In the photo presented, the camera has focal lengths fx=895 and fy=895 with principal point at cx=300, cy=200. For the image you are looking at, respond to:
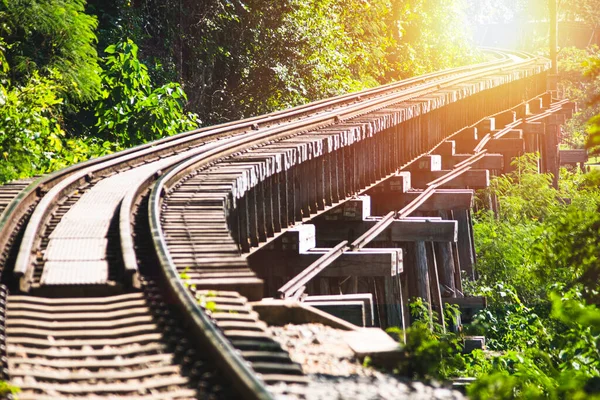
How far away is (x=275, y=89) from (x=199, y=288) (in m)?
18.4

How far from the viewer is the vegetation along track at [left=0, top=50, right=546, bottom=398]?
354 centimetres

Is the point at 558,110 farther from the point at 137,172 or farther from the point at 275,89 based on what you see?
the point at 137,172

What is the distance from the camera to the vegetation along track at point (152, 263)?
3.54 meters

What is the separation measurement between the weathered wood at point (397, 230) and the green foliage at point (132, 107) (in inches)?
162

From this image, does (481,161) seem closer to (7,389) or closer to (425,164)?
(425,164)

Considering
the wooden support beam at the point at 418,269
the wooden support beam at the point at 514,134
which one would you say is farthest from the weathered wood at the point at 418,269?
the wooden support beam at the point at 514,134

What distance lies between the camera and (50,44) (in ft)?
47.6

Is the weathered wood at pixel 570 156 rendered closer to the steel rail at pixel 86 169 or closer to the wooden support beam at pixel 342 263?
the steel rail at pixel 86 169

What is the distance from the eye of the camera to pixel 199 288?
15.5 ft

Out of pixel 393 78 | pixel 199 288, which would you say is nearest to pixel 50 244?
pixel 199 288

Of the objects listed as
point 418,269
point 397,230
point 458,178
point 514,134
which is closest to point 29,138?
point 397,230

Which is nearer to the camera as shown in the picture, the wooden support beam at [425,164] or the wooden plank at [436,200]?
the wooden plank at [436,200]

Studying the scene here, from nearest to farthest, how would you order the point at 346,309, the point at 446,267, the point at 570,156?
the point at 346,309 < the point at 446,267 < the point at 570,156

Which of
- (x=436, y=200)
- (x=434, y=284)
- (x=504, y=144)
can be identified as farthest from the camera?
(x=504, y=144)
